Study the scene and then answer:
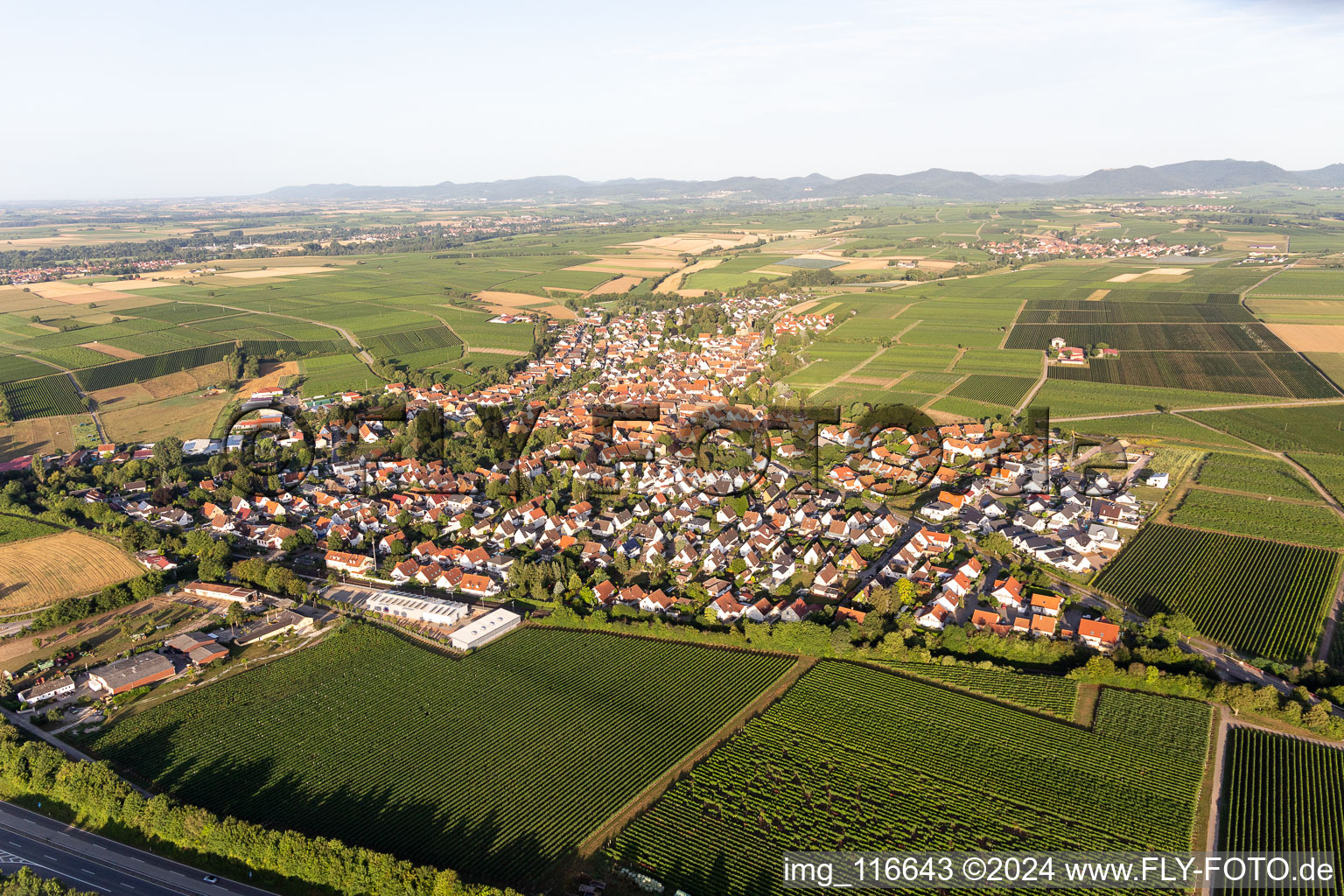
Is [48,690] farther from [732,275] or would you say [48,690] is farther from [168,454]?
[732,275]

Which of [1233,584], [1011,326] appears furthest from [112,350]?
[1011,326]

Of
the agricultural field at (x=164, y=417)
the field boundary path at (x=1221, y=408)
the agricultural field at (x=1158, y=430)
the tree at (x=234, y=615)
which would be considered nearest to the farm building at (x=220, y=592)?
the tree at (x=234, y=615)

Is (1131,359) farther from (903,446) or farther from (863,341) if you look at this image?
(903,446)

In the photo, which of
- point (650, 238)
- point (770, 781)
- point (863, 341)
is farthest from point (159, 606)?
point (650, 238)

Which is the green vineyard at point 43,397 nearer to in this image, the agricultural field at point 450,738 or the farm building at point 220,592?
the farm building at point 220,592

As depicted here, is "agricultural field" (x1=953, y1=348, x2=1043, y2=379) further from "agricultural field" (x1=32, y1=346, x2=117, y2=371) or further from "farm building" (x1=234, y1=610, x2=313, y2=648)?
"agricultural field" (x1=32, y1=346, x2=117, y2=371)
